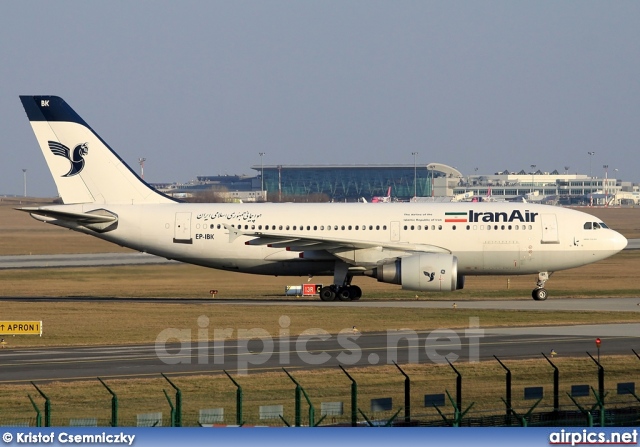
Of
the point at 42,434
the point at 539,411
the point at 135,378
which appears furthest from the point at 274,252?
the point at 42,434

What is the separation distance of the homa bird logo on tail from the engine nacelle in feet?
59.1

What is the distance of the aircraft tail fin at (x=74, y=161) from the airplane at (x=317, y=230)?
0.05 m

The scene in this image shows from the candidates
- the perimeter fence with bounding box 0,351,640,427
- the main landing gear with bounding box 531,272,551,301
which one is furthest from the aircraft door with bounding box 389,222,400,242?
the perimeter fence with bounding box 0,351,640,427

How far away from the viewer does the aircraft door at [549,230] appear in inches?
2266

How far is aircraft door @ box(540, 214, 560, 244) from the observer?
5756 cm

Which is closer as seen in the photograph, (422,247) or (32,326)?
(32,326)

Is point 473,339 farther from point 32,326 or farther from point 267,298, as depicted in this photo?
point 267,298

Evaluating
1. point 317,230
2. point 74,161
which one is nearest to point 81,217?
point 74,161

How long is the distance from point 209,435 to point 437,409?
24.7 ft

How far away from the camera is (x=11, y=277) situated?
257 ft

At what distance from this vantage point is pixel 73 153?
200 ft

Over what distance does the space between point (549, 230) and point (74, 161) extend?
25496mm

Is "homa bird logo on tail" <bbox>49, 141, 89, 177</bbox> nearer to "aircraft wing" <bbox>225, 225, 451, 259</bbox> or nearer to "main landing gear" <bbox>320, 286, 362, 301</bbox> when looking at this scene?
"aircraft wing" <bbox>225, 225, 451, 259</bbox>

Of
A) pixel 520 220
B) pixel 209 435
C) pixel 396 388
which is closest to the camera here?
pixel 209 435
